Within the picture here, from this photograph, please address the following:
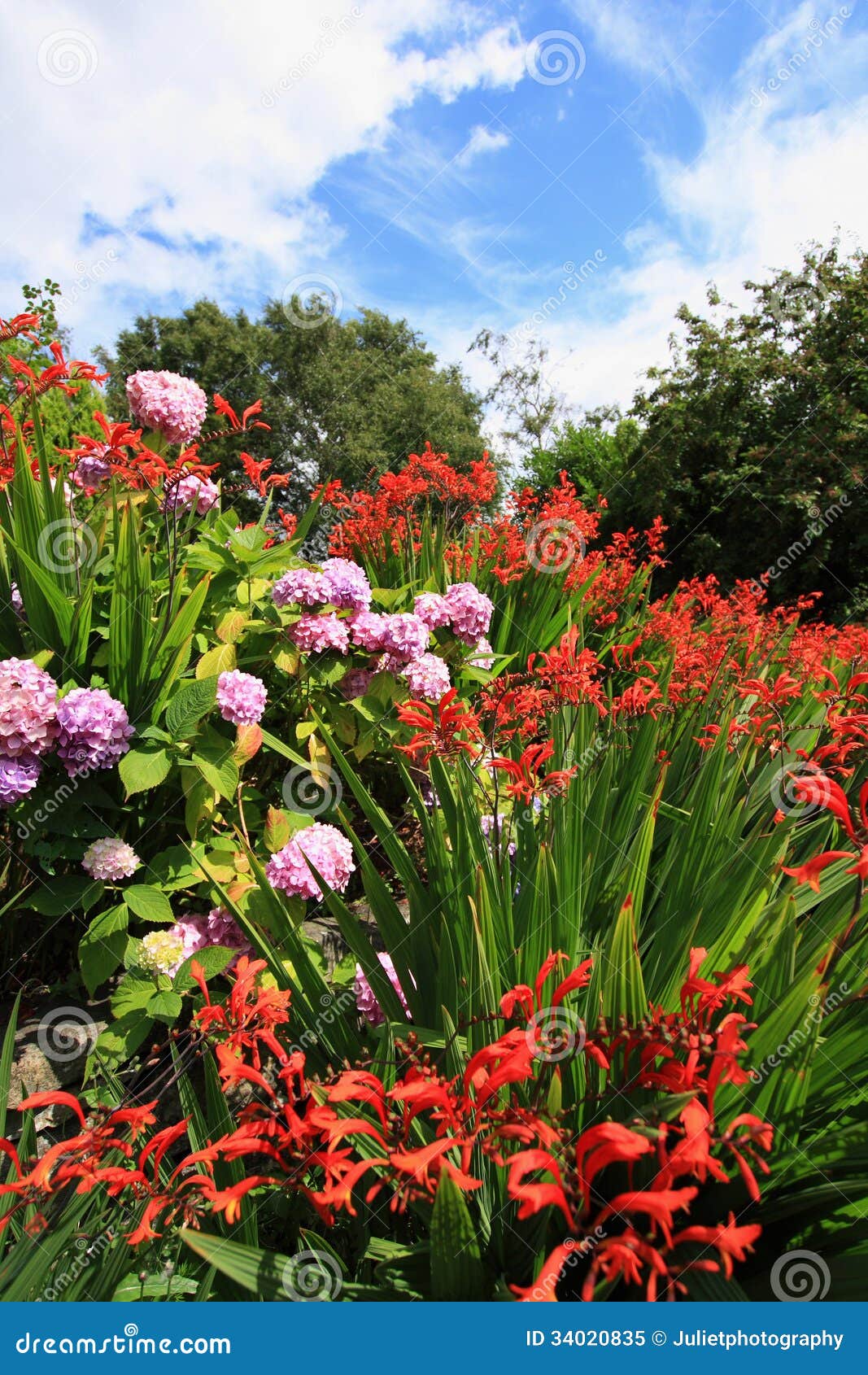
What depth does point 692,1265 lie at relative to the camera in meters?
0.88

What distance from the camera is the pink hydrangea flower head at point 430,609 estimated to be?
2.81m

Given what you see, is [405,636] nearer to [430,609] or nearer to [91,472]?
[430,609]

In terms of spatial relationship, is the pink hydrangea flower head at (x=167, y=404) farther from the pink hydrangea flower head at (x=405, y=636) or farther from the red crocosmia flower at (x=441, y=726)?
the red crocosmia flower at (x=441, y=726)

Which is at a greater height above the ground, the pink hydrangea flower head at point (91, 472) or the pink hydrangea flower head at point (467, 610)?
the pink hydrangea flower head at point (91, 472)

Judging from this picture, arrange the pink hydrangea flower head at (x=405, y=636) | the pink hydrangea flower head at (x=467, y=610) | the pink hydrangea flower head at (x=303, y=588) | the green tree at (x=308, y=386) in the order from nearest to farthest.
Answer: the pink hydrangea flower head at (x=303, y=588) < the pink hydrangea flower head at (x=405, y=636) < the pink hydrangea flower head at (x=467, y=610) < the green tree at (x=308, y=386)

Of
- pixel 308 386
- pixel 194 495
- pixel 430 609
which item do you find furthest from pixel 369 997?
pixel 308 386

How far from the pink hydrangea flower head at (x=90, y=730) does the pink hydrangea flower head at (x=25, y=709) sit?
0.04m

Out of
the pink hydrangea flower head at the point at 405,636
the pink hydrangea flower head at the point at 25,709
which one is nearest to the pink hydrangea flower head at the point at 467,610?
the pink hydrangea flower head at the point at 405,636

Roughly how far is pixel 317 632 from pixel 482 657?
849 millimetres

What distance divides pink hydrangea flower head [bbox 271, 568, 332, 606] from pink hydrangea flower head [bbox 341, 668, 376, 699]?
1.14 feet

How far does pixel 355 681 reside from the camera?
276 centimetres
